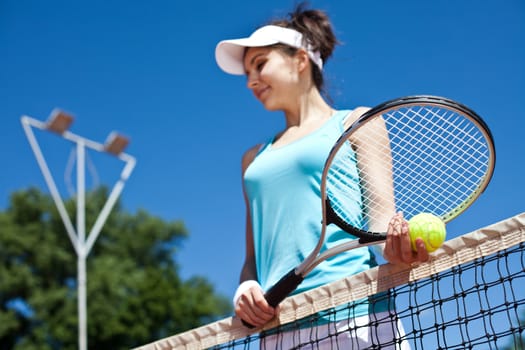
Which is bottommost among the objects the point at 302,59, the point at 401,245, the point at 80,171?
the point at 401,245

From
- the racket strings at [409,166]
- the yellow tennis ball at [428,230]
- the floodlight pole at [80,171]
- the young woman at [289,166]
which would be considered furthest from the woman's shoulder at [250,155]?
the floodlight pole at [80,171]

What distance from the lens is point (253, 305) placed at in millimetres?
2719

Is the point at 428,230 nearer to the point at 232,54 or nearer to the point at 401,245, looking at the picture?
the point at 401,245

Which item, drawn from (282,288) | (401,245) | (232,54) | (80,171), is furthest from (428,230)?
(80,171)

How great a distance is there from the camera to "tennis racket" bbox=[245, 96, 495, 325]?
2.50 m

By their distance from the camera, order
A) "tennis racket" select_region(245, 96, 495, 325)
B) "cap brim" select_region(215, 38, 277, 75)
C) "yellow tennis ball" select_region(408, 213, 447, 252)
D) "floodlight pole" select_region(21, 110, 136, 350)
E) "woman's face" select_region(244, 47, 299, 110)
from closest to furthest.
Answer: "yellow tennis ball" select_region(408, 213, 447, 252) < "tennis racket" select_region(245, 96, 495, 325) < "woman's face" select_region(244, 47, 299, 110) < "cap brim" select_region(215, 38, 277, 75) < "floodlight pole" select_region(21, 110, 136, 350)

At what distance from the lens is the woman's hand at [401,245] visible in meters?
2.27

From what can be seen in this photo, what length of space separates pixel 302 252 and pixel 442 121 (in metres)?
0.62

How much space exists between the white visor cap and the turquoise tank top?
421 millimetres

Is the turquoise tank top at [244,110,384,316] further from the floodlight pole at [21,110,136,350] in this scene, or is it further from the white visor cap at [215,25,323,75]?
the floodlight pole at [21,110,136,350]

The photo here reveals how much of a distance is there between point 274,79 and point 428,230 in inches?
37.8

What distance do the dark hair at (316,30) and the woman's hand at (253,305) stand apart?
87cm

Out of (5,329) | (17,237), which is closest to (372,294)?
(5,329)

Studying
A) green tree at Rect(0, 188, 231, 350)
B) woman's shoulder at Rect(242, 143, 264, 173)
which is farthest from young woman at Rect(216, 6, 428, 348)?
green tree at Rect(0, 188, 231, 350)
